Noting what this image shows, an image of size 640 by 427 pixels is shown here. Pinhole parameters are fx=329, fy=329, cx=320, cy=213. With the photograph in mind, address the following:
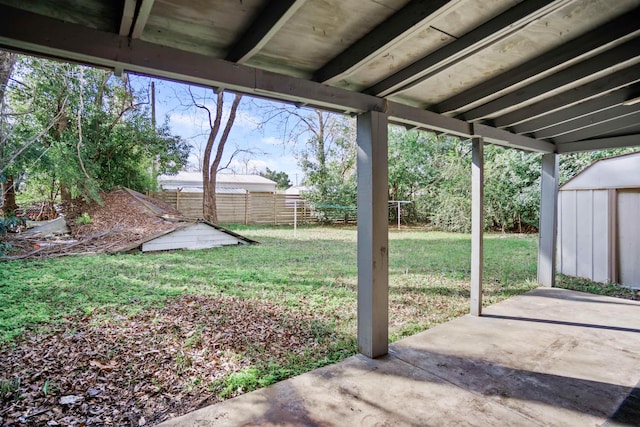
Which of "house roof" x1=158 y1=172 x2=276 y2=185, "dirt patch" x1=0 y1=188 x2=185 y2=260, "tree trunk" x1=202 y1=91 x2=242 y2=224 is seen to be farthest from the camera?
"house roof" x1=158 y1=172 x2=276 y2=185

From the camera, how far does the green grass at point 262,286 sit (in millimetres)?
3168

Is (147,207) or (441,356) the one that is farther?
(147,207)

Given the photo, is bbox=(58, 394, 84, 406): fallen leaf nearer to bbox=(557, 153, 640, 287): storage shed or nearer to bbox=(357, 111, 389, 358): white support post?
bbox=(357, 111, 389, 358): white support post

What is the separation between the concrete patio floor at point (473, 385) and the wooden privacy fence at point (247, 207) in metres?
10.6

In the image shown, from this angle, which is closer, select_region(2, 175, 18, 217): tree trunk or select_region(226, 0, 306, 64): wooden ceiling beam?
select_region(226, 0, 306, 64): wooden ceiling beam

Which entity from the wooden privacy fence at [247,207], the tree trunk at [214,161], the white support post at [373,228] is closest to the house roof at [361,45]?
the white support post at [373,228]

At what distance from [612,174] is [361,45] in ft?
17.1

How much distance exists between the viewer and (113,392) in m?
2.21

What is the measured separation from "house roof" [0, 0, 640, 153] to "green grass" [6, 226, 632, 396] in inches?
80.9

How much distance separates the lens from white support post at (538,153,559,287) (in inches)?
190

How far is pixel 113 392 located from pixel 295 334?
5.03ft

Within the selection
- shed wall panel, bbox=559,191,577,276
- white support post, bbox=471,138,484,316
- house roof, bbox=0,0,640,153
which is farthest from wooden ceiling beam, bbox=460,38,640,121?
shed wall panel, bbox=559,191,577,276

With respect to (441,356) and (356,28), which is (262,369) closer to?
(441,356)

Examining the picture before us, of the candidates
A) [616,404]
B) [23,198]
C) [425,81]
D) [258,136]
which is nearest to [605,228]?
[616,404]
